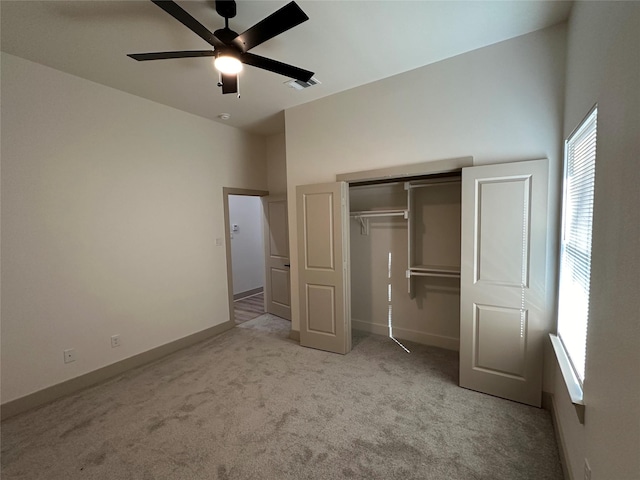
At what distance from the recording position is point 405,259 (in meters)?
3.69

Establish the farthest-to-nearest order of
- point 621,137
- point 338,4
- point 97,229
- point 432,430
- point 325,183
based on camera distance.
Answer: point 325,183, point 97,229, point 432,430, point 338,4, point 621,137

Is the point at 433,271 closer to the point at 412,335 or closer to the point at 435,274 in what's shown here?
the point at 435,274

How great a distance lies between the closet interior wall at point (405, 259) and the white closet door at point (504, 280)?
724 millimetres

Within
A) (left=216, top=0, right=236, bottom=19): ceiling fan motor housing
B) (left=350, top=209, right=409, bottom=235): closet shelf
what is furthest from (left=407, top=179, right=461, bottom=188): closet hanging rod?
(left=216, top=0, right=236, bottom=19): ceiling fan motor housing

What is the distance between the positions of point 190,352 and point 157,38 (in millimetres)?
3254

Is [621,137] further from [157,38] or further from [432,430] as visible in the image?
[157,38]

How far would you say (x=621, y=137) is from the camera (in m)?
1.03

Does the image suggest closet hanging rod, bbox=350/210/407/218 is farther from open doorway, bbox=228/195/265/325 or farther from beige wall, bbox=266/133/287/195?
open doorway, bbox=228/195/265/325

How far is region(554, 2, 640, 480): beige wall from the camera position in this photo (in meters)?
0.91

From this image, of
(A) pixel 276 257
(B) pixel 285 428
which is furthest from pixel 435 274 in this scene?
(A) pixel 276 257

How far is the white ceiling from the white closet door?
1.08m

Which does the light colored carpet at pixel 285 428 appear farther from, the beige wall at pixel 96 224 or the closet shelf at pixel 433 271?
the closet shelf at pixel 433 271

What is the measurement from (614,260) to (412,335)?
2.87 metres

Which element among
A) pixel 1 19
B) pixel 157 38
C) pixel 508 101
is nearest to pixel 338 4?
pixel 157 38
